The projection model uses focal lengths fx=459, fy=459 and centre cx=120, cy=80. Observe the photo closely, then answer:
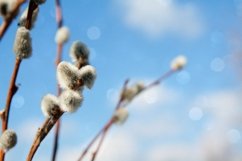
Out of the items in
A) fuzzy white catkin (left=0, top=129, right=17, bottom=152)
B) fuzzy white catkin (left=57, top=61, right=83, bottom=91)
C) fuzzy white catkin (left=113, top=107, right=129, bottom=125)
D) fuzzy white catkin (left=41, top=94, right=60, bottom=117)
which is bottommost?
fuzzy white catkin (left=0, top=129, right=17, bottom=152)

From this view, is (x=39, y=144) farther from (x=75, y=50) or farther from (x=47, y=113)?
(x=75, y=50)

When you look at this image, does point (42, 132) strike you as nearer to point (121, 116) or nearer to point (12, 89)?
point (12, 89)

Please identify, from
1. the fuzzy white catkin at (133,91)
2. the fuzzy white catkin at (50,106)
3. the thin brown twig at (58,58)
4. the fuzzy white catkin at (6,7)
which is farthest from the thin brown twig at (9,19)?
the fuzzy white catkin at (133,91)

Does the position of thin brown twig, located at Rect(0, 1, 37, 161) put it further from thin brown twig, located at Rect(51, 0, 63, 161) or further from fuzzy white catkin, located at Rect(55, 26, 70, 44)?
fuzzy white catkin, located at Rect(55, 26, 70, 44)

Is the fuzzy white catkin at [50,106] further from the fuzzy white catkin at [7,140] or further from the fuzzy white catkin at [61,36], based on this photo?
the fuzzy white catkin at [61,36]

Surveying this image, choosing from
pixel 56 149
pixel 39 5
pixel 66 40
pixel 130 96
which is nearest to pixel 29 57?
pixel 39 5

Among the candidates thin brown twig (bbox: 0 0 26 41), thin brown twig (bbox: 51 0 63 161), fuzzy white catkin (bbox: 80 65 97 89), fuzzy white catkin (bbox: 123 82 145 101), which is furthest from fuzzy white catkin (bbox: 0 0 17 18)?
fuzzy white catkin (bbox: 123 82 145 101)
